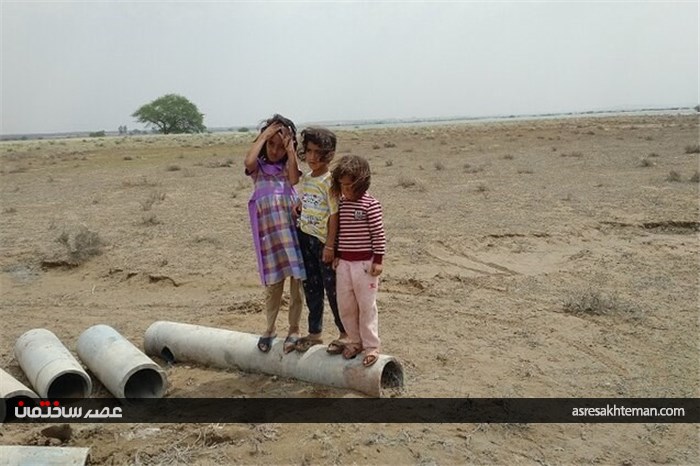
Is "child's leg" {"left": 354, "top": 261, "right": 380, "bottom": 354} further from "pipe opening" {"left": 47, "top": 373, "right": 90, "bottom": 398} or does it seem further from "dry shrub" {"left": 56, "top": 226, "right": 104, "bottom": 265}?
"dry shrub" {"left": 56, "top": 226, "right": 104, "bottom": 265}

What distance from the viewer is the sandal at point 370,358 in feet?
13.8

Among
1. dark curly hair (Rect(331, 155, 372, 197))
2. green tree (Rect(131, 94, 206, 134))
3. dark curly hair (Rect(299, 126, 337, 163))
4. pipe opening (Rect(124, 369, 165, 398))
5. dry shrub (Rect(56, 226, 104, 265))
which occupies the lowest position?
pipe opening (Rect(124, 369, 165, 398))

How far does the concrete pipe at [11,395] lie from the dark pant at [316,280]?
2.19 m

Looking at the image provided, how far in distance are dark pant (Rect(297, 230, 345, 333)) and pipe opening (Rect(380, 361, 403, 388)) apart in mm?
464

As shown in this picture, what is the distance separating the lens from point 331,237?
13.8ft

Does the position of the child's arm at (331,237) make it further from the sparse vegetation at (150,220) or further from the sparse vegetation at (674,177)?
the sparse vegetation at (674,177)

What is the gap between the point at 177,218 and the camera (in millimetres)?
11531

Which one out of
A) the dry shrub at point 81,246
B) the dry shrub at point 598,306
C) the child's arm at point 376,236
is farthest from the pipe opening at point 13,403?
the dry shrub at point 598,306

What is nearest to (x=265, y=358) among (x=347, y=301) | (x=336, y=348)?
(x=336, y=348)

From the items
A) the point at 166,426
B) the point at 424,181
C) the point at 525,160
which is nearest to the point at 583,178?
the point at 424,181

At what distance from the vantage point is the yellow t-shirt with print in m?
4.23

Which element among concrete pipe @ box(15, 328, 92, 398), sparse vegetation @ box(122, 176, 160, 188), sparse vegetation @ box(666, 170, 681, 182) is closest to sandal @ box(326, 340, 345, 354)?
concrete pipe @ box(15, 328, 92, 398)

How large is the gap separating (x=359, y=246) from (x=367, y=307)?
46 centimetres

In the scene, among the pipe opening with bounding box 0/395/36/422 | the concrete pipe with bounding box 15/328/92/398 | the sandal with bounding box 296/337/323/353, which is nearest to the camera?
the pipe opening with bounding box 0/395/36/422
